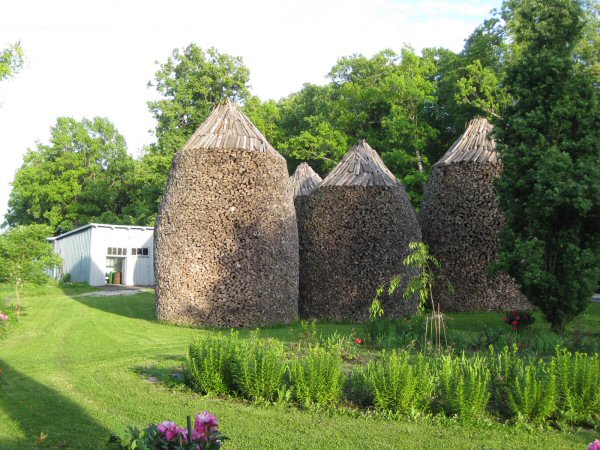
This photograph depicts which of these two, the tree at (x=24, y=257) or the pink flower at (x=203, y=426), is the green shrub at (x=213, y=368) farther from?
the tree at (x=24, y=257)

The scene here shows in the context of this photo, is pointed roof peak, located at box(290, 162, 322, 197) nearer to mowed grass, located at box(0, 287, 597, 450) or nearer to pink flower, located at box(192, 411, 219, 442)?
mowed grass, located at box(0, 287, 597, 450)

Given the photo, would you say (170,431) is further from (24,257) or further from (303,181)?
(303,181)

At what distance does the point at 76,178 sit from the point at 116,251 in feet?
57.3

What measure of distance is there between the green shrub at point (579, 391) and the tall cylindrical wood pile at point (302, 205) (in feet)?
33.4

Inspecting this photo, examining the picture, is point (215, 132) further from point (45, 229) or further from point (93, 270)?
point (93, 270)

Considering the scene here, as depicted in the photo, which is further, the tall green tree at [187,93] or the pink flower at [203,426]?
the tall green tree at [187,93]

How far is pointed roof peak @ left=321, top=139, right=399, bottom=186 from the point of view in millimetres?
15438

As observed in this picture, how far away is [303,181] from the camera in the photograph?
18688 millimetres

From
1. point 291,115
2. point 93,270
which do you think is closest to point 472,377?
point 93,270

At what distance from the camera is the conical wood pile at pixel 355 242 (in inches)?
585

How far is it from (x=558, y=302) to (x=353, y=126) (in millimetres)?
20923

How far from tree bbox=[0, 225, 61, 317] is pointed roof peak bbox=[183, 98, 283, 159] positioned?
5.94 m

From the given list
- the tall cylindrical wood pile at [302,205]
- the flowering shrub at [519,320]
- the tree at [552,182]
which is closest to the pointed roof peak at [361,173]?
the tall cylindrical wood pile at [302,205]

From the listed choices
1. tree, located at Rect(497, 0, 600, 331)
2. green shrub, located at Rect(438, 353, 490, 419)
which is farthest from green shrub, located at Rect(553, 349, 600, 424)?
tree, located at Rect(497, 0, 600, 331)
